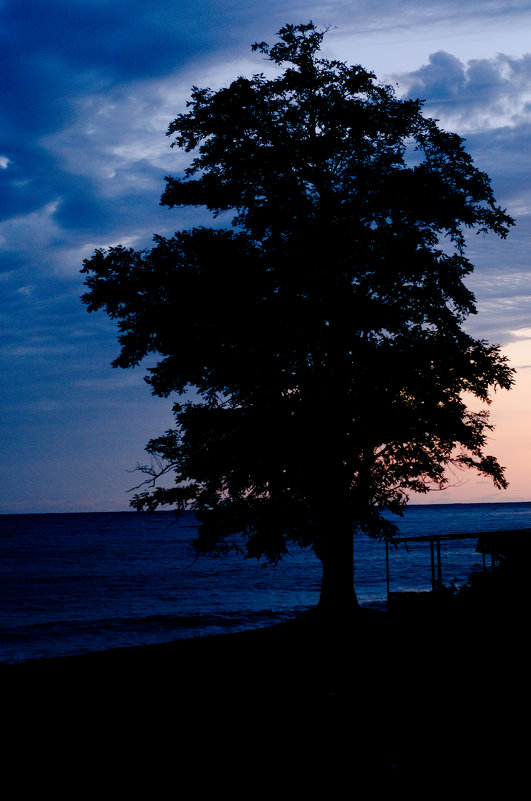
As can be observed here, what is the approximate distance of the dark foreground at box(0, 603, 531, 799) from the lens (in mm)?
7273

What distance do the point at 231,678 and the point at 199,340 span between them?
7.60 m

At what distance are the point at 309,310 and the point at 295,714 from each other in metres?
9.47

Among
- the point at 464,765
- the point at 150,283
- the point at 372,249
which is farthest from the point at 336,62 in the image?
the point at 464,765

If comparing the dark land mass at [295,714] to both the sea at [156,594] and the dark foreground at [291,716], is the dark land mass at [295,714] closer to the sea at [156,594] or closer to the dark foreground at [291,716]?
the dark foreground at [291,716]

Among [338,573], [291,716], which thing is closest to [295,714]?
[291,716]

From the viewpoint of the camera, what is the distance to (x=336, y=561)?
17359 mm

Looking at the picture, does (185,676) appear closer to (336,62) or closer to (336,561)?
(336,561)

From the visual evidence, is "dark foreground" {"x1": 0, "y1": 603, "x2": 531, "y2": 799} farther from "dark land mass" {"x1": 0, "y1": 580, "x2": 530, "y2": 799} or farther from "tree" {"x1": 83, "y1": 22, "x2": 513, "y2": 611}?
"tree" {"x1": 83, "y1": 22, "x2": 513, "y2": 611}

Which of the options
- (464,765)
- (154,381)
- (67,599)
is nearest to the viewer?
(464,765)

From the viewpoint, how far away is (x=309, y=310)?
16.3m

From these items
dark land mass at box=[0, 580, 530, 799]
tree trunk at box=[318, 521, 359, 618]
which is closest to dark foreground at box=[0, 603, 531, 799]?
dark land mass at box=[0, 580, 530, 799]

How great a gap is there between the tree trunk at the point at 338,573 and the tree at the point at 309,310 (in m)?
0.05

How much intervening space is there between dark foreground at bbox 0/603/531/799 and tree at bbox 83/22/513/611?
401 cm

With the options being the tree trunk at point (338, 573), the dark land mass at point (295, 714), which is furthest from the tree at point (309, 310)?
the dark land mass at point (295, 714)
